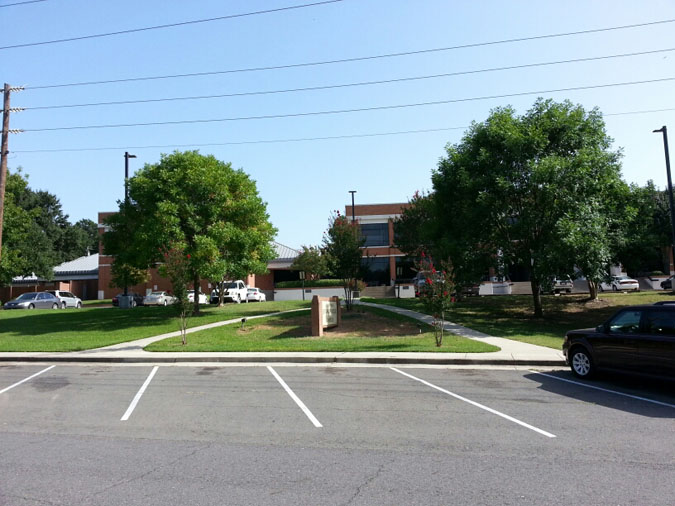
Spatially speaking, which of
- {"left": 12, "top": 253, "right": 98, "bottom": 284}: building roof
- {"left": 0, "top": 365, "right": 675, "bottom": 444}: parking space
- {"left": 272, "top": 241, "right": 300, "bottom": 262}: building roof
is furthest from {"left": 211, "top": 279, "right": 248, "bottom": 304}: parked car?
{"left": 0, "top": 365, "right": 675, "bottom": 444}: parking space

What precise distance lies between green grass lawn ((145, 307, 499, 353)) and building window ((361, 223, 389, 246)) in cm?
2932

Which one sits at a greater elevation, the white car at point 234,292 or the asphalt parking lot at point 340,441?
the white car at point 234,292

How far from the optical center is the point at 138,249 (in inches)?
914

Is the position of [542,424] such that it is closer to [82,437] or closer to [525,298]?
[82,437]

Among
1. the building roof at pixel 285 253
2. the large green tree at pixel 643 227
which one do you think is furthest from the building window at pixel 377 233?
the large green tree at pixel 643 227

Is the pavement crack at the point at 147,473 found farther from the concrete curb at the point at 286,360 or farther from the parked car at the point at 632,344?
the parked car at the point at 632,344

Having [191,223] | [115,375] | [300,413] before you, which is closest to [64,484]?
[300,413]

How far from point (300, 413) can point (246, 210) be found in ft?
58.1

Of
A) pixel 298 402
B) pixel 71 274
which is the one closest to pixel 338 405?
pixel 298 402

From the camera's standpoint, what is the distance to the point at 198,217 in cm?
2323

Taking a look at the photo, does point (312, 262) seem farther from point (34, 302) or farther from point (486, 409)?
point (486, 409)

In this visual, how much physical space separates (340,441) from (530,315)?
2120cm

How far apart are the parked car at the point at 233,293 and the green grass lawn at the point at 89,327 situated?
914 cm

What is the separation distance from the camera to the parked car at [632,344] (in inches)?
348
